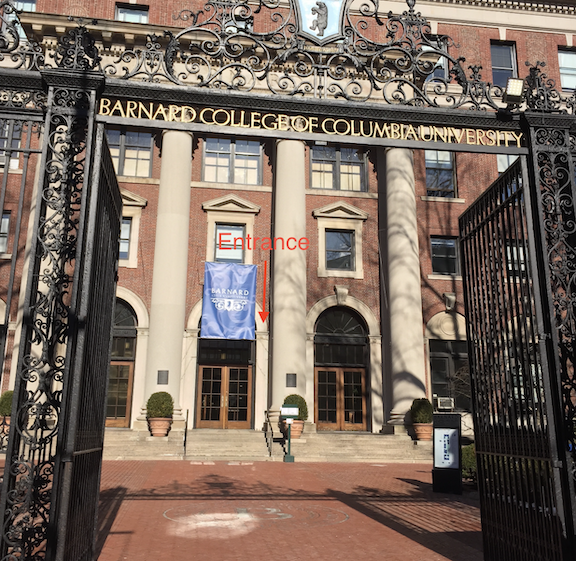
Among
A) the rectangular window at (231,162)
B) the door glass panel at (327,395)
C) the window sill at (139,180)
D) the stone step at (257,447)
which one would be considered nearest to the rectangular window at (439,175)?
the rectangular window at (231,162)

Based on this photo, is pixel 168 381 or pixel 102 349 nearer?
pixel 102 349

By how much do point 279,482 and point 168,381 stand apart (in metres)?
9.77

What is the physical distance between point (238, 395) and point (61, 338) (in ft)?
65.4

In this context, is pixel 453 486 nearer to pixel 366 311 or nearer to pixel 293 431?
pixel 293 431

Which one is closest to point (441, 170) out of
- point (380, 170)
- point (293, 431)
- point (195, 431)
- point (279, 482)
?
point (380, 170)

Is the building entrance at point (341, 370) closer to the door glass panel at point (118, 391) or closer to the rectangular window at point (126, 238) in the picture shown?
the door glass panel at point (118, 391)

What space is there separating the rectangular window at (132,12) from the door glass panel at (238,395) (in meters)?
16.6

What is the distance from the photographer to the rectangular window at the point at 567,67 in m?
29.3

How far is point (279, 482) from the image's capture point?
13625mm

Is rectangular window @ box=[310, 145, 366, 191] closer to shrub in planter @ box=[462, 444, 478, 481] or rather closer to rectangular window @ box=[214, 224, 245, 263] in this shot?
rectangular window @ box=[214, 224, 245, 263]

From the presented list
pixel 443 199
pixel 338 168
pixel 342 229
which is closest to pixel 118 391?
pixel 342 229

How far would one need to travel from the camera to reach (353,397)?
84.6ft

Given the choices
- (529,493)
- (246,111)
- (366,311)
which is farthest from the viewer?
(366,311)

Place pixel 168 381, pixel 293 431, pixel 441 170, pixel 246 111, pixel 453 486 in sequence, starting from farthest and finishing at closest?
pixel 441 170 → pixel 168 381 → pixel 293 431 → pixel 453 486 → pixel 246 111
